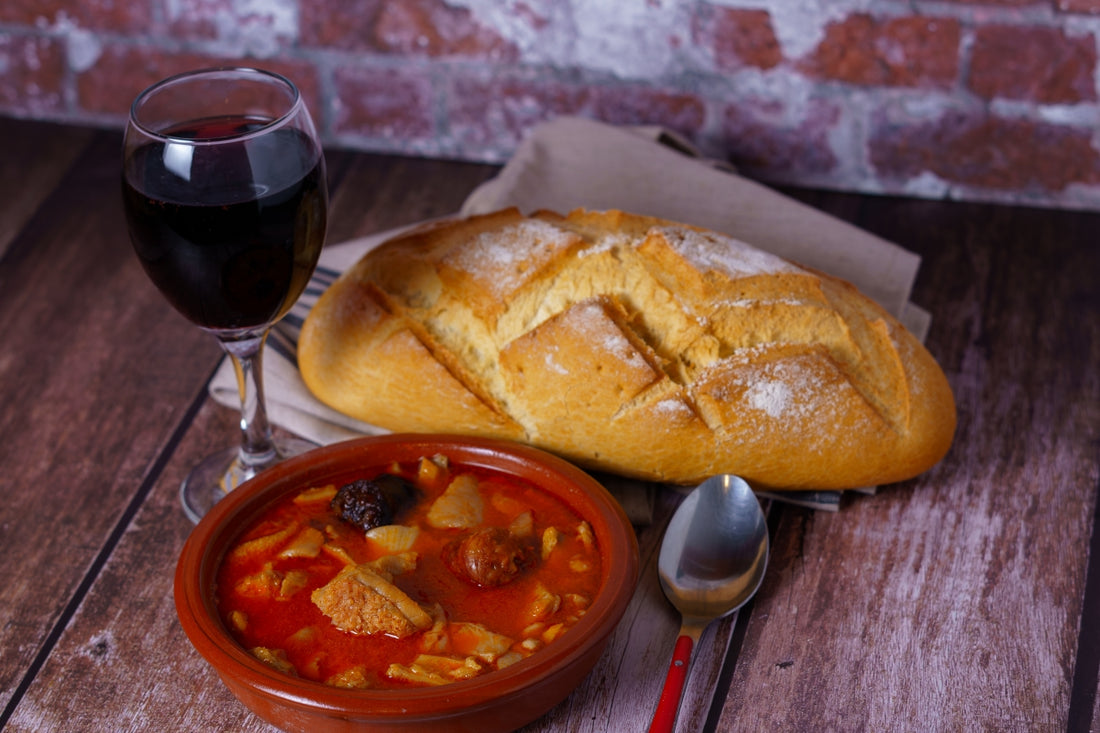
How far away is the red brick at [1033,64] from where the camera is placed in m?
2.02

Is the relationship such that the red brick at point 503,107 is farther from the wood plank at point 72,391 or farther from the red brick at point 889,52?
the wood plank at point 72,391

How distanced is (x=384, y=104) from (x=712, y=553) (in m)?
1.36

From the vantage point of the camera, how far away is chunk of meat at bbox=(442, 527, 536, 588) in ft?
3.97

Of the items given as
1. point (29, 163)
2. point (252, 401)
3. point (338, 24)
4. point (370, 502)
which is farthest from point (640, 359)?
point (29, 163)

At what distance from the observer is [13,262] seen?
200 cm

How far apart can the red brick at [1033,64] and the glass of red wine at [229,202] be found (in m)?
1.28

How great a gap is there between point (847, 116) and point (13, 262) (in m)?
1.51

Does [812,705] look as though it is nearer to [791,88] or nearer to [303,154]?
[303,154]

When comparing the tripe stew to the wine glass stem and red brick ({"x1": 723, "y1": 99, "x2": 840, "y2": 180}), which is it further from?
red brick ({"x1": 723, "y1": 99, "x2": 840, "y2": 180})

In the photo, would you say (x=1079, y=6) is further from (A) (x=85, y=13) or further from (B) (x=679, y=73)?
(A) (x=85, y=13)

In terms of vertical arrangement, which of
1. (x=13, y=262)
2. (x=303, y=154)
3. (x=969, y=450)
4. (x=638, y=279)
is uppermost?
(x=303, y=154)

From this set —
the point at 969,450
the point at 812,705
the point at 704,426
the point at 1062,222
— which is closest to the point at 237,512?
the point at 704,426

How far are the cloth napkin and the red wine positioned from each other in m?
0.27

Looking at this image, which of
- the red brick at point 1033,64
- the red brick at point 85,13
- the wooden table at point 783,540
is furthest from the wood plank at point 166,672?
Result: the red brick at point 85,13
